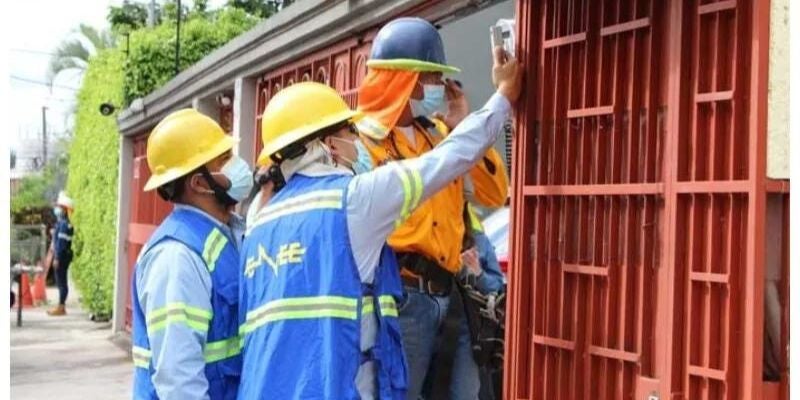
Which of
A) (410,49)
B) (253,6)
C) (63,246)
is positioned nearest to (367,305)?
(410,49)

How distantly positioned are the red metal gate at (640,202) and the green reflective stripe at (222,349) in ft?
3.23

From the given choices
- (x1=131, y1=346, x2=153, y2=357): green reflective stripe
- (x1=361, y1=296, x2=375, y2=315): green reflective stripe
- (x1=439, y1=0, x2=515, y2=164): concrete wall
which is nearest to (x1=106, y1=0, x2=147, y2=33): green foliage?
(x1=439, y1=0, x2=515, y2=164): concrete wall

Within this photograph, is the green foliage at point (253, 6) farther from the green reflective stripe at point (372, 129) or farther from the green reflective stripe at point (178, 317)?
the green reflective stripe at point (178, 317)

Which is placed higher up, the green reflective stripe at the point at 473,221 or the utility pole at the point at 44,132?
the utility pole at the point at 44,132

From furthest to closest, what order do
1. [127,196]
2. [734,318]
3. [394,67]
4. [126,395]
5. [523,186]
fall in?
1. [127,196]
2. [126,395]
3. [394,67]
4. [523,186]
5. [734,318]

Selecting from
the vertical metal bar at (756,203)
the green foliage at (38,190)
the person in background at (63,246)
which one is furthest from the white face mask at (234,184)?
the green foliage at (38,190)

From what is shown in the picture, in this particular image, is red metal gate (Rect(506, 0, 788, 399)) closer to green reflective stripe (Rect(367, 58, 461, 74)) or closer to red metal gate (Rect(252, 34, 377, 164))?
green reflective stripe (Rect(367, 58, 461, 74))

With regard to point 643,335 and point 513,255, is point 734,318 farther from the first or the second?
point 513,255

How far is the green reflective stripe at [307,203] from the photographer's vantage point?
13.1ft

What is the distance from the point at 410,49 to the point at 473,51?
20.0ft

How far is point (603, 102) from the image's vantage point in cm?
410

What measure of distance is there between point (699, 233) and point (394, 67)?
1610 mm

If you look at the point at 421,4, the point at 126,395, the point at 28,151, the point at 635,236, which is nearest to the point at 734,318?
the point at 635,236

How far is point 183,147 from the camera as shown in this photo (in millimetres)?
4652
